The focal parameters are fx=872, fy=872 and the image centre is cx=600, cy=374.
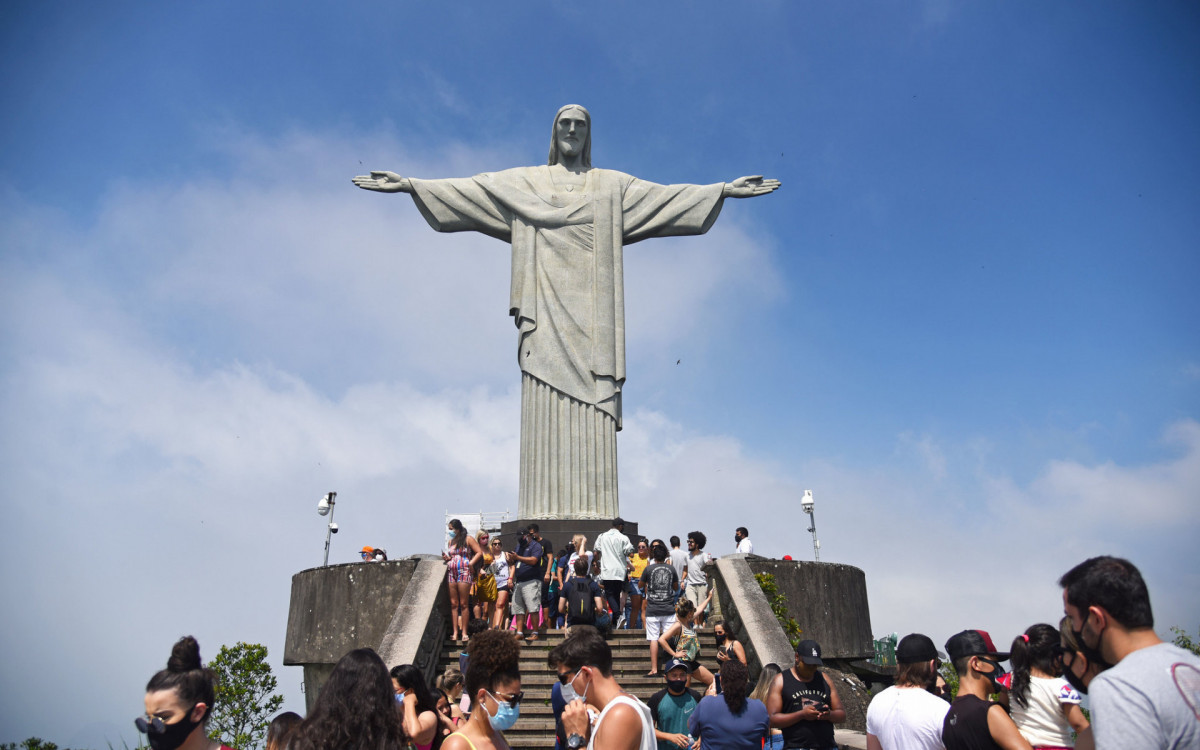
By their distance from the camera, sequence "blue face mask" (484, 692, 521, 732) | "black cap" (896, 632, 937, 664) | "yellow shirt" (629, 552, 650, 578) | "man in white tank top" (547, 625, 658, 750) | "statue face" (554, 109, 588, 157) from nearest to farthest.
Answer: "man in white tank top" (547, 625, 658, 750)
"blue face mask" (484, 692, 521, 732)
"black cap" (896, 632, 937, 664)
"yellow shirt" (629, 552, 650, 578)
"statue face" (554, 109, 588, 157)

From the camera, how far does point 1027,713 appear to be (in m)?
3.72

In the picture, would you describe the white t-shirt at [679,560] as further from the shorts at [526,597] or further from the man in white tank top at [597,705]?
the man in white tank top at [597,705]

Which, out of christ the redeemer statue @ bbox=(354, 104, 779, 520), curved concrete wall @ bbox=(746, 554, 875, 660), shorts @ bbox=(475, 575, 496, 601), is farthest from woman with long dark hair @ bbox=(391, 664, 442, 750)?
christ the redeemer statue @ bbox=(354, 104, 779, 520)

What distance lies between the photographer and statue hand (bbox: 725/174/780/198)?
584 inches

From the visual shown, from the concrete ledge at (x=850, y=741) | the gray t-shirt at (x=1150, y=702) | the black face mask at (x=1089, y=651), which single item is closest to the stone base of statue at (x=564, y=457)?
the concrete ledge at (x=850, y=741)

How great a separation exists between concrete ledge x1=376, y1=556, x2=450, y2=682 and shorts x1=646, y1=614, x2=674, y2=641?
219cm

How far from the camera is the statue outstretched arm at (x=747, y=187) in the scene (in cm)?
1484

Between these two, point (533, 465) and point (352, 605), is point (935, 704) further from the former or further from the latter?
point (533, 465)

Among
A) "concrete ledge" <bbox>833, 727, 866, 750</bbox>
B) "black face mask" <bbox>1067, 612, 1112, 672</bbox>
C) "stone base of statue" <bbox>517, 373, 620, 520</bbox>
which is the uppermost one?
"stone base of statue" <bbox>517, 373, 620, 520</bbox>

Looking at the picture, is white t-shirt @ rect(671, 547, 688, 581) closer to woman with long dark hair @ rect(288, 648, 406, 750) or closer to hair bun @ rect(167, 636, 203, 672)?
hair bun @ rect(167, 636, 203, 672)

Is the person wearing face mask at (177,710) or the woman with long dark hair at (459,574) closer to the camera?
the person wearing face mask at (177,710)

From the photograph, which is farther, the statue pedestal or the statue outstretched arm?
the statue outstretched arm

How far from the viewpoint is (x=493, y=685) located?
3.37 meters

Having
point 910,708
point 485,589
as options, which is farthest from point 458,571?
point 910,708
